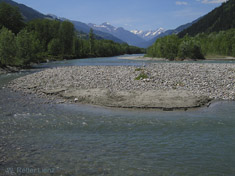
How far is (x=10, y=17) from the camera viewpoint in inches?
4060

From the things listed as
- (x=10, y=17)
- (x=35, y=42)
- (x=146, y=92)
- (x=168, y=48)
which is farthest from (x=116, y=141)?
(x=168, y=48)

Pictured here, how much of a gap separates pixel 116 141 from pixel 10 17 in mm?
109847

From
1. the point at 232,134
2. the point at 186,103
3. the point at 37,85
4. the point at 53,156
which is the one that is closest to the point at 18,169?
the point at 53,156

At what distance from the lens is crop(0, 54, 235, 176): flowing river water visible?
8.77m

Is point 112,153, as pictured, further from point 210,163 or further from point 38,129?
point 38,129

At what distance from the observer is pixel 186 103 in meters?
18.0

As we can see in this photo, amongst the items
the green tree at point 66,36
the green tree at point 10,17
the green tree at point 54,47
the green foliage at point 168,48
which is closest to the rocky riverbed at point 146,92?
the green tree at point 54,47

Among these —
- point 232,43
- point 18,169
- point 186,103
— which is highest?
point 232,43

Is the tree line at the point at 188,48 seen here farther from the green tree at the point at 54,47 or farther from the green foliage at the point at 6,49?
the green foliage at the point at 6,49

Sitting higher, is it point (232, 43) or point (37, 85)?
point (232, 43)

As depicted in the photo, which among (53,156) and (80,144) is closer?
(53,156)

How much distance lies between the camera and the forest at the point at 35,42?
55.8 m

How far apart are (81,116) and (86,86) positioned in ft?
32.0

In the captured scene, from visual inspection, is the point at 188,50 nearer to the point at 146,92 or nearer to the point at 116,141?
the point at 146,92
